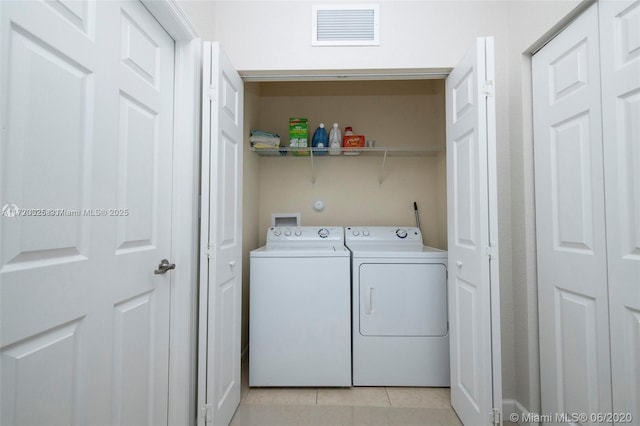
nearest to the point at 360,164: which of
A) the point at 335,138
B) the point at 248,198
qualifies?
the point at 335,138

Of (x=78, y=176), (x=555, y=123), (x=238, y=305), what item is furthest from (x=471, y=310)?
(x=78, y=176)

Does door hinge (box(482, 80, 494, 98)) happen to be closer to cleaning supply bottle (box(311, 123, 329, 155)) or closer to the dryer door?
the dryer door

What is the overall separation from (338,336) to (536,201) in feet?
4.75

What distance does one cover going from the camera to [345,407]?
1850 mm

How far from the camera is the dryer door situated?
2031 mm

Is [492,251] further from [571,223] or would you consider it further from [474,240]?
[571,223]

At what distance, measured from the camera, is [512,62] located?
1.73 meters

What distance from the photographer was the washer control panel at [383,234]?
8.38 feet

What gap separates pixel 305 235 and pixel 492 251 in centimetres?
150

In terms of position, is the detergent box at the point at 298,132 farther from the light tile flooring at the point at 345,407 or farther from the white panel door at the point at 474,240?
the light tile flooring at the point at 345,407

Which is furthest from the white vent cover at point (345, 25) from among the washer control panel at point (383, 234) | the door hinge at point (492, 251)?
the washer control panel at point (383, 234)

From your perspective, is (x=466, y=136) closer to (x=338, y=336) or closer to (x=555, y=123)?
(x=555, y=123)

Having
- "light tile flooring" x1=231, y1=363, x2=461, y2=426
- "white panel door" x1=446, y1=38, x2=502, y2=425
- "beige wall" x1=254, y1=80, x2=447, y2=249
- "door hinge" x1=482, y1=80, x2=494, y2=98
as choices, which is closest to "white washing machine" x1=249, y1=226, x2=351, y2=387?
"light tile flooring" x1=231, y1=363, x2=461, y2=426

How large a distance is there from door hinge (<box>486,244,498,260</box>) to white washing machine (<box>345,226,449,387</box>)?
65 centimetres
